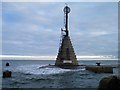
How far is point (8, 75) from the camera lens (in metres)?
53.6

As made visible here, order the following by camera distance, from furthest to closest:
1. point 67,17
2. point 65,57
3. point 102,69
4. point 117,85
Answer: point 67,17 → point 65,57 → point 102,69 → point 117,85

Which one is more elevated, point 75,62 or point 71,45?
point 71,45

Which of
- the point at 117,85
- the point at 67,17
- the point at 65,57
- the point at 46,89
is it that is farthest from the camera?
the point at 67,17

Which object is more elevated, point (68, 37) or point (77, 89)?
point (68, 37)

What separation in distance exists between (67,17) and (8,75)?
161 ft

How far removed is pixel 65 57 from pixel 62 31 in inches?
419

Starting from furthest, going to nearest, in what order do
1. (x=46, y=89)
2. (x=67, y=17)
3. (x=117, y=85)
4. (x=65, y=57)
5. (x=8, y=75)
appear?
(x=67, y=17), (x=65, y=57), (x=8, y=75), (x=46, y=89), (x=117, y=85)

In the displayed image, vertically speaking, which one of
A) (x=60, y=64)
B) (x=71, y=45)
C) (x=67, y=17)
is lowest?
(x=60, y=64)

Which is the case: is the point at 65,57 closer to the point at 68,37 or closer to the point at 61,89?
the point at 68,37

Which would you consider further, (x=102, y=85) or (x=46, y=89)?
(x=46, y=89)

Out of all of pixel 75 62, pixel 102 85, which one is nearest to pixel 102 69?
pixel 75 62

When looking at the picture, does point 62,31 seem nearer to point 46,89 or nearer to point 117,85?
point 46,89

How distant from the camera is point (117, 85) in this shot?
19.9 metres

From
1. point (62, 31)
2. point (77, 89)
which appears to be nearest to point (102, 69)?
point (62, 31)
